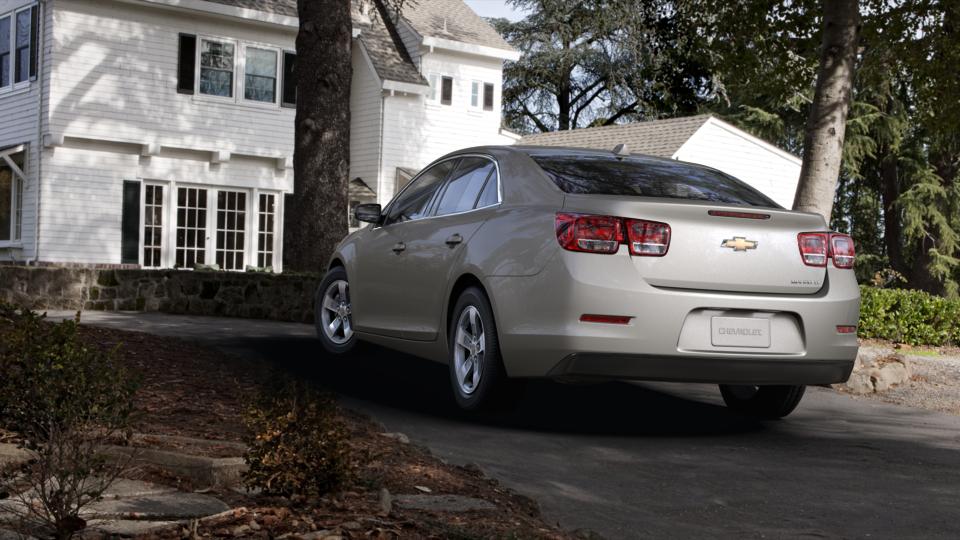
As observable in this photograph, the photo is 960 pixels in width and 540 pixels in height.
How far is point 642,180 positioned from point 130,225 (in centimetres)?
1878

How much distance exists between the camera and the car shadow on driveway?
24.5 ft

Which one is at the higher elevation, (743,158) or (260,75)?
(260,75)

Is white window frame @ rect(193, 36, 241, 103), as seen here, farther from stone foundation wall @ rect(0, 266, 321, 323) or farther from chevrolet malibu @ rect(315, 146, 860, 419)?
A: chevrolet malibu @ rect(315, 146, 860, 419)

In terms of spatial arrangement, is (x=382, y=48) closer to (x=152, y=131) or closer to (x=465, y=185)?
(x=152, y=131)

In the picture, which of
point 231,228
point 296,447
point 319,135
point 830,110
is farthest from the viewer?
point 231,228

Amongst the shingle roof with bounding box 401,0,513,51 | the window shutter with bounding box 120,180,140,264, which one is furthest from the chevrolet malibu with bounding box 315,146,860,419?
the shingle roof with bounding box 401,0,513,51

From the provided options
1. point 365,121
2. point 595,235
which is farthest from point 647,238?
point 365,121

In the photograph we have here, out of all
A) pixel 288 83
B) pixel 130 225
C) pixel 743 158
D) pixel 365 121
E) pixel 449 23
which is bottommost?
pixel 130 225

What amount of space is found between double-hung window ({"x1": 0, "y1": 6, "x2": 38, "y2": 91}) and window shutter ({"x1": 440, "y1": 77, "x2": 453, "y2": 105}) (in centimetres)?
953

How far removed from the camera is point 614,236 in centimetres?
658

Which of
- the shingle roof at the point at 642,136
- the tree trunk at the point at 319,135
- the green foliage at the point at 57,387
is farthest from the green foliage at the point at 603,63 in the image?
the green foliage at the point at 57,387

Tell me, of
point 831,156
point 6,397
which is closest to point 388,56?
point 831,156

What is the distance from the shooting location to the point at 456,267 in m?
7.51

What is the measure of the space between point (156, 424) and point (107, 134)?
1902 cm
